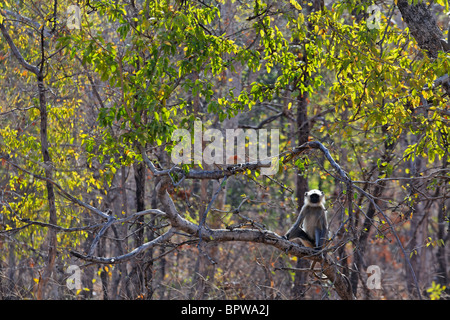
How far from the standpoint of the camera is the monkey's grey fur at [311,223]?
8188 mm

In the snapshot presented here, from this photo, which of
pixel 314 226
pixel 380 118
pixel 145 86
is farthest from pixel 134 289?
pixel 380 118

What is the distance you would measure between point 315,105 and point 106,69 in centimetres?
724

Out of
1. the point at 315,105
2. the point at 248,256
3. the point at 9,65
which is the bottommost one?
the point at 248,256

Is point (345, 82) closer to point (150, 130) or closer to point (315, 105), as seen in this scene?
point (150, 130)

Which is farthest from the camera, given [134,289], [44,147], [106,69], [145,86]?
[134,289]

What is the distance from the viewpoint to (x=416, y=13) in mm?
6246
